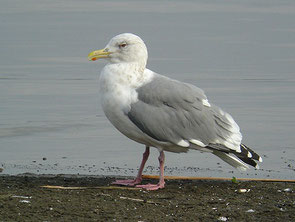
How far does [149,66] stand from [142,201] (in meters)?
8.27

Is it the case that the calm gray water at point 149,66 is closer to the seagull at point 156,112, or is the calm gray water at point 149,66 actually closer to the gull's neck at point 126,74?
the seagull at point 156,112

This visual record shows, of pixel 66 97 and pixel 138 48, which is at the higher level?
pixel 138 48

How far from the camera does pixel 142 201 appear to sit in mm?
7562

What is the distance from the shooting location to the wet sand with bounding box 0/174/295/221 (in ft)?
22.8

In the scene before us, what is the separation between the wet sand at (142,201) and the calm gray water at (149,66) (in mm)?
1027

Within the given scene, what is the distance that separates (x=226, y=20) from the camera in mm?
22828

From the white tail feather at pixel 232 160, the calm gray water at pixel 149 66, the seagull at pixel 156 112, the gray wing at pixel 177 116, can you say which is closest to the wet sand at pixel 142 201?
the white tail feather at pixel 232 160

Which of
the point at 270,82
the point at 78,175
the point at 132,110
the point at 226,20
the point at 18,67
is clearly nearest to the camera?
the point at 132,110

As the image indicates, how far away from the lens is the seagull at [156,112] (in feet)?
27.5

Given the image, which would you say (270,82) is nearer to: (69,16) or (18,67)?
(18,67)

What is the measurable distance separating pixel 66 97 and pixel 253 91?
123 inches

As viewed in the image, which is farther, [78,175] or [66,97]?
[66,97]

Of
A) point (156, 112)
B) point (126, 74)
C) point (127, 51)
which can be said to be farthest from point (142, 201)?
point (127, 51)

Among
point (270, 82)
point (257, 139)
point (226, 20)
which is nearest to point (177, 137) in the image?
point (257, 139)
